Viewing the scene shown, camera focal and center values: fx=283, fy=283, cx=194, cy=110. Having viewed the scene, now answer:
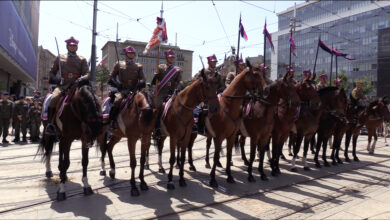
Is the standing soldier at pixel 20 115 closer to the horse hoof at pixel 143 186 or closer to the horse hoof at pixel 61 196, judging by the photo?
the horse hoof at pixel 61 196

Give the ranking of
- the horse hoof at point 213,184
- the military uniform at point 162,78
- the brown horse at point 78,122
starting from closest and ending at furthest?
the brown horse at point 78,122 < the horse hoof at point 213,184 < the military uniform at point 162,78

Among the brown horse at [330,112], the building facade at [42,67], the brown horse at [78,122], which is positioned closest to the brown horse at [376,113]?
the brown horse at [330,112]

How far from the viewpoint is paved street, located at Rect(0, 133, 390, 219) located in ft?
18.0

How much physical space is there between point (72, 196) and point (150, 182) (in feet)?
6.60

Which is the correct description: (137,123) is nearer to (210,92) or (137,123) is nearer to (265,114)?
(210,92)

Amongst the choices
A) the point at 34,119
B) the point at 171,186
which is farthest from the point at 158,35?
the point at 34,119

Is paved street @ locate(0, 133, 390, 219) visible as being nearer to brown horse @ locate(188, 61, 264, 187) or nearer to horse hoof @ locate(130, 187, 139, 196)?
horse hoof @ locate(130, 187, 139, 196)

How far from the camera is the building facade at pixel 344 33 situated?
6766cm

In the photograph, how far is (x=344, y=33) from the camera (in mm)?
73625

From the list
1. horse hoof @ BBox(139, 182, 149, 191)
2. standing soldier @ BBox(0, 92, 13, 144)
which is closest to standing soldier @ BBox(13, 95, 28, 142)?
standing soldier @ BBox(0, 92, 13, 144)

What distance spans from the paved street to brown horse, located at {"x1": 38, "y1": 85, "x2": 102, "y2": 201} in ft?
2.37

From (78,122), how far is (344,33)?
81.6m

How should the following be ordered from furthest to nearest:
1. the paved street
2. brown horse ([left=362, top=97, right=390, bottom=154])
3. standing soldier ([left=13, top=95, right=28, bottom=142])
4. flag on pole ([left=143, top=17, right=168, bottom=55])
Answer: standing soldier ([left=13, top=95, right=28, bottom=142]) → brown horse ([left=362, top=97, right=390, bottom=154]) → flag on pole ([left=143, top=17, right=168, bottom=55]) → the paved street

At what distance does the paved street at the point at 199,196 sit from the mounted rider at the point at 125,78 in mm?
1991
